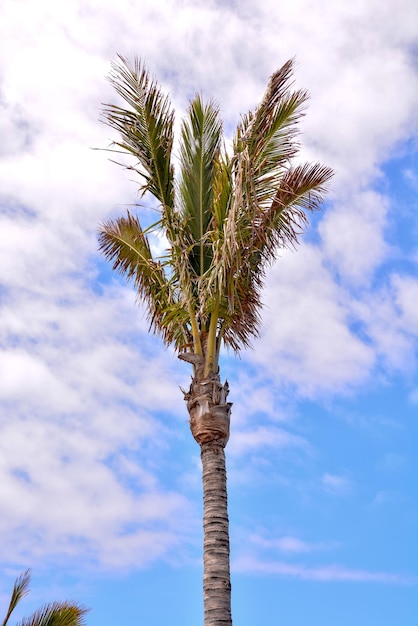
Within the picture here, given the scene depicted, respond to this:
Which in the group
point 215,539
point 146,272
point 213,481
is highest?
point 146,272

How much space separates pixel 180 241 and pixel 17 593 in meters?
8.63

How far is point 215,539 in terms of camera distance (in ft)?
36.9

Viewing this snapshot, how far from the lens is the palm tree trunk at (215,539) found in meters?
10.8

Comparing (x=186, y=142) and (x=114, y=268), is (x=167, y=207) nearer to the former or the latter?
(x=186, y=142)

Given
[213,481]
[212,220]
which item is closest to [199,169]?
[212,220]

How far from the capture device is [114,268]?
15.1 m

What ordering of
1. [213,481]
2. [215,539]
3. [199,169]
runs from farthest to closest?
[199,169], [213,481], [215,539]

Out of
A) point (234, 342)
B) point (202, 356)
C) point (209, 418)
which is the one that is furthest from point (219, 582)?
point (234, 342)

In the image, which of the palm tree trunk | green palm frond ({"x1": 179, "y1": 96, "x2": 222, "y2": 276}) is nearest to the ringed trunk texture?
the palm tree trunk

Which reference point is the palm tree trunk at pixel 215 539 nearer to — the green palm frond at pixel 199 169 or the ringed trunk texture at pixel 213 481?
the ringed trunk texture at pixel 213 481

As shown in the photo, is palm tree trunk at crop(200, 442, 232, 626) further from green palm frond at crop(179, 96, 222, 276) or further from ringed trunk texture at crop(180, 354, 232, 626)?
green palm frond at crop(179, 96, 222, 276)

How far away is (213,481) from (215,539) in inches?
35.2

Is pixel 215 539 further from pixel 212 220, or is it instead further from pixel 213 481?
pixel 212 220

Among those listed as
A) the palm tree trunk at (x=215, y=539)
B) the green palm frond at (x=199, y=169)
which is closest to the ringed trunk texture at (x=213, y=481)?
the palm tree trunk at (x=215, y=539)
